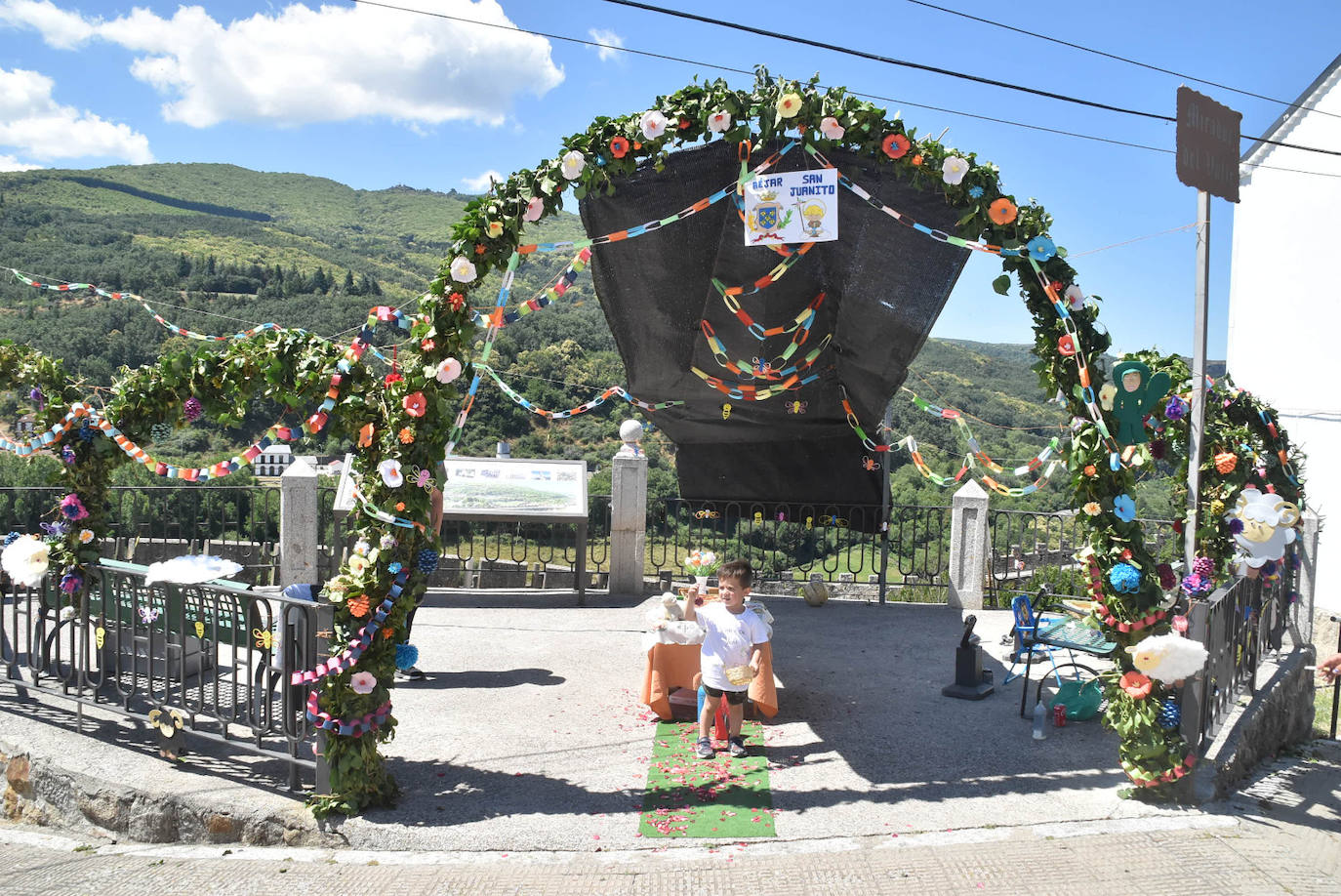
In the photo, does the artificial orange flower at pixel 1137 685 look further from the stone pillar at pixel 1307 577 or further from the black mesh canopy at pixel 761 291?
the stone pillar at pixel 1307 577

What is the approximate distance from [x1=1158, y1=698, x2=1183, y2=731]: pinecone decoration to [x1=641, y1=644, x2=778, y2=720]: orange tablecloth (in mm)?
2414

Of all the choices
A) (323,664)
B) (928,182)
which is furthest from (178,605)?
(928,182)

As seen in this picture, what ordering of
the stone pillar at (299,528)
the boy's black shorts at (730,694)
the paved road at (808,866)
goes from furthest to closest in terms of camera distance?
the stone pillar at (299,528), the boy's black shorts at (730,694), the paved road at (808,866)

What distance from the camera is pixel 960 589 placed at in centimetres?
1089

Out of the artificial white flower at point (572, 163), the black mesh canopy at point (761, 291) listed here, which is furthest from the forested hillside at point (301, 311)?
the artificial white flower at point (572, 163)

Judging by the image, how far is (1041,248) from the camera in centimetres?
509

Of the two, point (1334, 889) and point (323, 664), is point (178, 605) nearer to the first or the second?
point (323, 664)

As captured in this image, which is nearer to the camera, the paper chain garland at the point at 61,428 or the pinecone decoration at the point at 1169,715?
the pinecone decoration at the point at 1169,715

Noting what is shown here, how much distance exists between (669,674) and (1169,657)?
3315 millimetres

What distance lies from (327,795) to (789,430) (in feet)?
21.1

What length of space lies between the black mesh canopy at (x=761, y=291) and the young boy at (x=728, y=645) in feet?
7.42

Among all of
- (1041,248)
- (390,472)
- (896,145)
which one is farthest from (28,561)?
(1041,248)

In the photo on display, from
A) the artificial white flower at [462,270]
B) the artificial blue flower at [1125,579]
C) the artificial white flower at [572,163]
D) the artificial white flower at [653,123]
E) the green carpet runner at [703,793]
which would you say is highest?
the artificial white flower at [653,123]

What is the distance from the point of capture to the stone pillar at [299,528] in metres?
10.6
